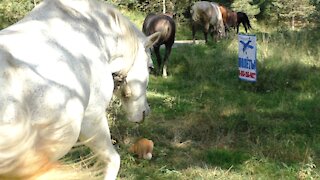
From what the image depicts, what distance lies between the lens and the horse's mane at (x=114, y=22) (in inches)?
121

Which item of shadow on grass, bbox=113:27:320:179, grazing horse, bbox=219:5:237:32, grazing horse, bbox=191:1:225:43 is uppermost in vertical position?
shadow on grass, bbox=113:27:320:179

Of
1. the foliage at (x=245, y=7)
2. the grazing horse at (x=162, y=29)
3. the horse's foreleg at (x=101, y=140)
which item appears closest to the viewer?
the horse's foreleg at (x=101, y=140)

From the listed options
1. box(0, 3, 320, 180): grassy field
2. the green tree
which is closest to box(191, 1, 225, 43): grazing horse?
box(0, 3, 320, 180): grassy field

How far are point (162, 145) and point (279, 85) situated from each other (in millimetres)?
3531

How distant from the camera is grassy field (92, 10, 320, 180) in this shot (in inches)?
179

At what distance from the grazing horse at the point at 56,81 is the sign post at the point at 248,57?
436cm

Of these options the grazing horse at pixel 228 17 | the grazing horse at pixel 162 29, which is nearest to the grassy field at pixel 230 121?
the grazing horse at pixel 162 29

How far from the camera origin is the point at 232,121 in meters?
5.92

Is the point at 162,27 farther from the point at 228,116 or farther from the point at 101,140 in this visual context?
the point at 101,140

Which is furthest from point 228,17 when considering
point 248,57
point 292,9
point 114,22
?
point 114,22

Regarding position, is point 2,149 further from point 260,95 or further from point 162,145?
point 260,95

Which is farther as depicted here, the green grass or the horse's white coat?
the horse's white coat

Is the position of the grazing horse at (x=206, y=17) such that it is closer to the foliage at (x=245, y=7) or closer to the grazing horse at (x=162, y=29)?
the grazing horse at (x=162, y=29)

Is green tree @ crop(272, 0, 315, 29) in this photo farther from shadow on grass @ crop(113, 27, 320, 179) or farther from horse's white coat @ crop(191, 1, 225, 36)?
shadow on grass @ crop(113, 27, 320, 179)
